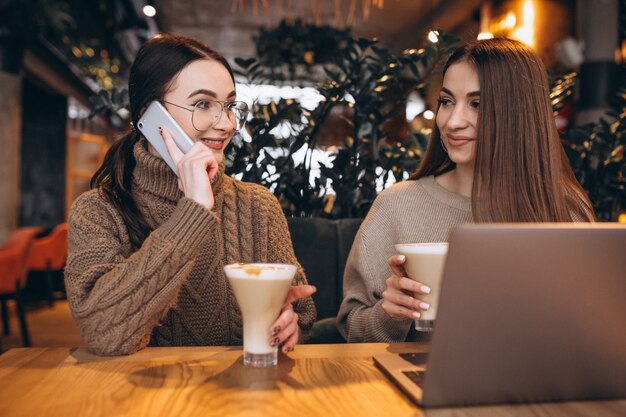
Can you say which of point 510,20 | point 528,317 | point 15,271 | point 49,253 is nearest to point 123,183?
point 528,317

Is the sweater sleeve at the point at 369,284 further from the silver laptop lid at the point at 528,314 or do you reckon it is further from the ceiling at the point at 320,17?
the ceiling at the point at 320,17

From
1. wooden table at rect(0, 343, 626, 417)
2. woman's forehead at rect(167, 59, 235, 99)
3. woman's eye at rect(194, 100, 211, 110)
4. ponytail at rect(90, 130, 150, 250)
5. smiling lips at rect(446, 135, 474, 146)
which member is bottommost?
wooden table at rect(0, 343, 626, 417)

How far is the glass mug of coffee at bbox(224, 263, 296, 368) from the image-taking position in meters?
0.98

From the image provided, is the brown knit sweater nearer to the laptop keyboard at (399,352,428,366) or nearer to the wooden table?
the wooden table

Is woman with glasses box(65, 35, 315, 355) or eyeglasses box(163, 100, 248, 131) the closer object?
woman with glasses box(65, 35, 315, 355)

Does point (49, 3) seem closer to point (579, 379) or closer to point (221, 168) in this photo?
point (221, 168)

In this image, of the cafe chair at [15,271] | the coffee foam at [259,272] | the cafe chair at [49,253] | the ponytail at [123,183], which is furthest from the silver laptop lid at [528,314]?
the cafe chair at [49,253]

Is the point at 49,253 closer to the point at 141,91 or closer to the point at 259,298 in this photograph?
the point at 141,91

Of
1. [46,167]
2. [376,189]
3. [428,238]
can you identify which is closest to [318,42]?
[376,189]

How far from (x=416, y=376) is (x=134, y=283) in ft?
2.00

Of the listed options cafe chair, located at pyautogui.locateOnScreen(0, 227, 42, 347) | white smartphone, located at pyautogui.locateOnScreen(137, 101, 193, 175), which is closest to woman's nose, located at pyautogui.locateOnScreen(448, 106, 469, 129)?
white smartphone, located at pyautogui.locateOnScreen(137, 101, 193, 175)

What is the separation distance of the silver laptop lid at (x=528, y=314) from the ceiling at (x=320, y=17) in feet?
22.8

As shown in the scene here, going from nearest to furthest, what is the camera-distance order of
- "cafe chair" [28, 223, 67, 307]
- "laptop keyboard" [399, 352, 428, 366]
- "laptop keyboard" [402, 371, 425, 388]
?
1. "laptop keyboard" [402, 371, 425, 388]
2. "laptop keyboard" [399, 352, 428, 366]
3. "cafe chair" [28, 223, 67, 307]

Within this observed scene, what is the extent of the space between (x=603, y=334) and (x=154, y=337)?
1183mm
